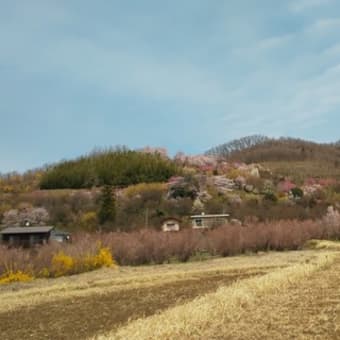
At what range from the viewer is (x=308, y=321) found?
809 centimetres

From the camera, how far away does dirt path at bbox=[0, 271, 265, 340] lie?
34.7 ft

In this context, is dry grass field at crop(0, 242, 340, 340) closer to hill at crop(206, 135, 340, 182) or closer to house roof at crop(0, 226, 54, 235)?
house roof at crop(0, 226, 54, 235)

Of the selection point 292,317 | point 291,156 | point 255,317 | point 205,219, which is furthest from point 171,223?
point 291,156

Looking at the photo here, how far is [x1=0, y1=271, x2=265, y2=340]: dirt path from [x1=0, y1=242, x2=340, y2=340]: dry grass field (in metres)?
0.02

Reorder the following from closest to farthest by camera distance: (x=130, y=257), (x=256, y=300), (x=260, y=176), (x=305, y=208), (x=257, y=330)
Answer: (x=257, y=330) → (x=256, y=300) → (x=130, y=257) → (x=305, y=208) → (x=260, y=176)

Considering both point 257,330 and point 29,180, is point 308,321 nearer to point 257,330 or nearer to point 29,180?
point 257,330

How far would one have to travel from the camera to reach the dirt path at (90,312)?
10.6 m

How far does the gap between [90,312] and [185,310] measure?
363 cm

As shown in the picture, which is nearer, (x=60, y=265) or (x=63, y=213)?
(x=60, y=265)

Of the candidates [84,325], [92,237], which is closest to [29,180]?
[92,237]

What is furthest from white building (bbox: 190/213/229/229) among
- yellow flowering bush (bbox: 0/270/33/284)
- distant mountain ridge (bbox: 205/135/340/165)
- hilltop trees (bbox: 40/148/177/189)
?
distant mountain ridge (bbox: 205/135/340/165)

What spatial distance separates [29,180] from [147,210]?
44981mm

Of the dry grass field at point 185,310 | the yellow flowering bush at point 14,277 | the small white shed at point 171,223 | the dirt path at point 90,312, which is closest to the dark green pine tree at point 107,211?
the small white shed at point 171,223

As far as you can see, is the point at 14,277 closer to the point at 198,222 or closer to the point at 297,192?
the point at 198,222
